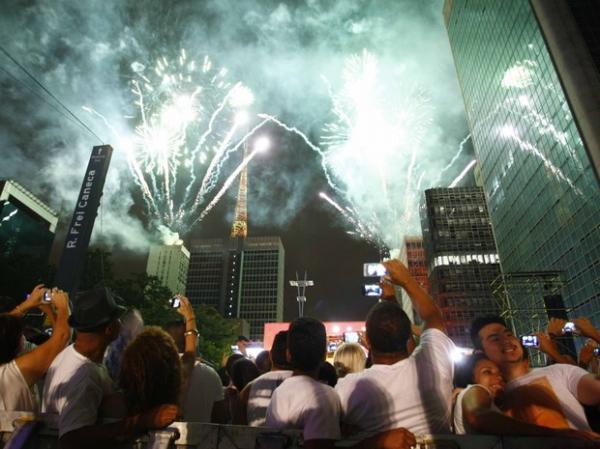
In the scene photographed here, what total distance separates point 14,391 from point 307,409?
233 cm

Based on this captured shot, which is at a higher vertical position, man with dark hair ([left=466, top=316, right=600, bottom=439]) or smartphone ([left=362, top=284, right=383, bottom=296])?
smartphone ([left=362, top=284, right=383, bottom=296])

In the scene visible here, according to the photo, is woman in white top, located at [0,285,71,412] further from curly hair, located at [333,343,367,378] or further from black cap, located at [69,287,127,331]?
curly hair, located at [333,343,367,378]

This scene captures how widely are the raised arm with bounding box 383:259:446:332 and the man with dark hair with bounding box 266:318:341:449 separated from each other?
752 mm

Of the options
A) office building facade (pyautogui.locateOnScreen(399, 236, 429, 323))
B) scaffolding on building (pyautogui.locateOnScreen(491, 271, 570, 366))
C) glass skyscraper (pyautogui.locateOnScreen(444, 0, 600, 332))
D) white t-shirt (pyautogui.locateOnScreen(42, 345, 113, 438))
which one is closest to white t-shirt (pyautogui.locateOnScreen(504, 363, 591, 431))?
white t-shirt (pyautogui.locateOnScreen(42, 345, 113, 438))

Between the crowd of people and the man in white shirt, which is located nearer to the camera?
the crowd of people

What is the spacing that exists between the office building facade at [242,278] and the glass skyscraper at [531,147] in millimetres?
78544

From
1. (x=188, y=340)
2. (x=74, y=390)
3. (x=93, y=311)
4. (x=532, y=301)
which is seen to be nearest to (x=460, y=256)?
(x=532, y=301)

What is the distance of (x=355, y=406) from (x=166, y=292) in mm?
35996

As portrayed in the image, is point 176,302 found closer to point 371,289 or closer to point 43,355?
point 43,355

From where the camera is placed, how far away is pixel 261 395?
11.9 feet

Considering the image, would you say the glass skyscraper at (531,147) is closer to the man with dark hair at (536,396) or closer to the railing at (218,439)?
the man with dark hair at (536,396)

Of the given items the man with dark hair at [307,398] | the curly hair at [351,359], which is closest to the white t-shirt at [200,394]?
the curly hair at [351,359]

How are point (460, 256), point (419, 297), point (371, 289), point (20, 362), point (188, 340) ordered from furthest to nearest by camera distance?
1. point (460, 256)
2. point (371, 289)
3. point (188, 340)
4. point (20, 362)
5. point (419, 297)

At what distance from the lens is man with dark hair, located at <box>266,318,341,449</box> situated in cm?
221
